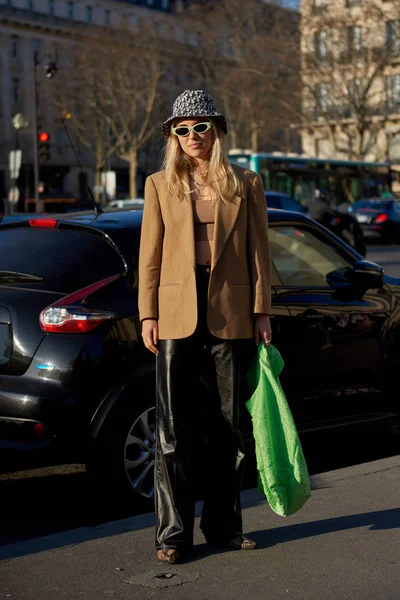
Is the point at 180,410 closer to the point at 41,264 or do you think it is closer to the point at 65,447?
the point at 65,447

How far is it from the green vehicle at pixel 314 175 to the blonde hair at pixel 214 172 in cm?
3479

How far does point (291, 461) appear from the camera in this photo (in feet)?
14.4

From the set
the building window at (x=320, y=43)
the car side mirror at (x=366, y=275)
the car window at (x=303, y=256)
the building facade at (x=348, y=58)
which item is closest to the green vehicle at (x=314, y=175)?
the building facade at (x=348, y=58)

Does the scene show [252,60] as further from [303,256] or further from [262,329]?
[262,329]

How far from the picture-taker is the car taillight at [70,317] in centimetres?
534

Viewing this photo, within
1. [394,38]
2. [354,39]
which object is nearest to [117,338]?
[394,38]

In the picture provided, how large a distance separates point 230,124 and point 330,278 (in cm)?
6484

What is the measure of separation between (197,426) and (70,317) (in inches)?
47.2

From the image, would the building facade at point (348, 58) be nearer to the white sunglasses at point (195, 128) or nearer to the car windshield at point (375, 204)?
the car windshield at point (375, 204)

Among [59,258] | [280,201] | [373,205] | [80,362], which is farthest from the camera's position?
[373,205]

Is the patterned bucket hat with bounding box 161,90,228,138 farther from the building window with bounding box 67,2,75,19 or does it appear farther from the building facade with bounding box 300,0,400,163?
the building window with bounding box 67,2,75,19

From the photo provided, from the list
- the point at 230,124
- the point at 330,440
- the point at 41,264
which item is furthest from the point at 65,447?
the point at 230,124

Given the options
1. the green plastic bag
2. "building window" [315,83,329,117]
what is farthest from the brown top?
"building window" [315,83,329,117]

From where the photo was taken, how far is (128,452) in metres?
5.52
